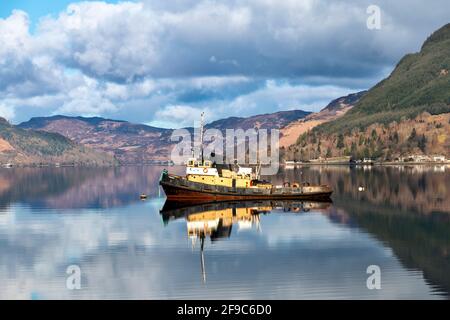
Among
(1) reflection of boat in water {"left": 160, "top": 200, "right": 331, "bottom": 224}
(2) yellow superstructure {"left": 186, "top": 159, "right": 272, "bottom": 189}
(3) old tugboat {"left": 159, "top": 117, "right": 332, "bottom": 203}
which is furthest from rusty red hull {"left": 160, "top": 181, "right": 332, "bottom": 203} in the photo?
(2) yellow superstructure {"left": 186, "top": 159, "right": 272, "bottom": 189}

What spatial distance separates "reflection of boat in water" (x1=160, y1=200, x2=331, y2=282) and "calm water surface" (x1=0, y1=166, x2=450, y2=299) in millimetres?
180

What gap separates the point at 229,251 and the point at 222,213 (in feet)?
114

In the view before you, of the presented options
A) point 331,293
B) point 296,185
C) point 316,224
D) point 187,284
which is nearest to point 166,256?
point 187,284

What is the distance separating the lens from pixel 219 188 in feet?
380

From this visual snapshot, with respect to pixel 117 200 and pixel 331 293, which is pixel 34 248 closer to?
pixel 331 293

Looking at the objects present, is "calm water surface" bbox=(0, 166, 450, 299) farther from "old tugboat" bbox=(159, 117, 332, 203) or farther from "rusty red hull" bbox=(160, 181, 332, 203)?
"old tugboat" bbox=(159, 117, 332, 203)

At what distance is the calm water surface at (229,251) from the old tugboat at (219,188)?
7.74m

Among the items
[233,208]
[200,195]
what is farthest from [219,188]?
[233,208]

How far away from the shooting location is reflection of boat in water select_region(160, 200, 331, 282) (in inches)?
2974

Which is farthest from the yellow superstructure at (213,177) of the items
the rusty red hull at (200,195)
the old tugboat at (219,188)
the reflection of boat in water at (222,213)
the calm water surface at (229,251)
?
the calm water surface at (229,251)

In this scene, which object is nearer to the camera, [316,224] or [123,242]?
[123,242]

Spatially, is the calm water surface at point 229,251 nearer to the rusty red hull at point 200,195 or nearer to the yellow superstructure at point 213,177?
the rusty red hull at point 200,195
